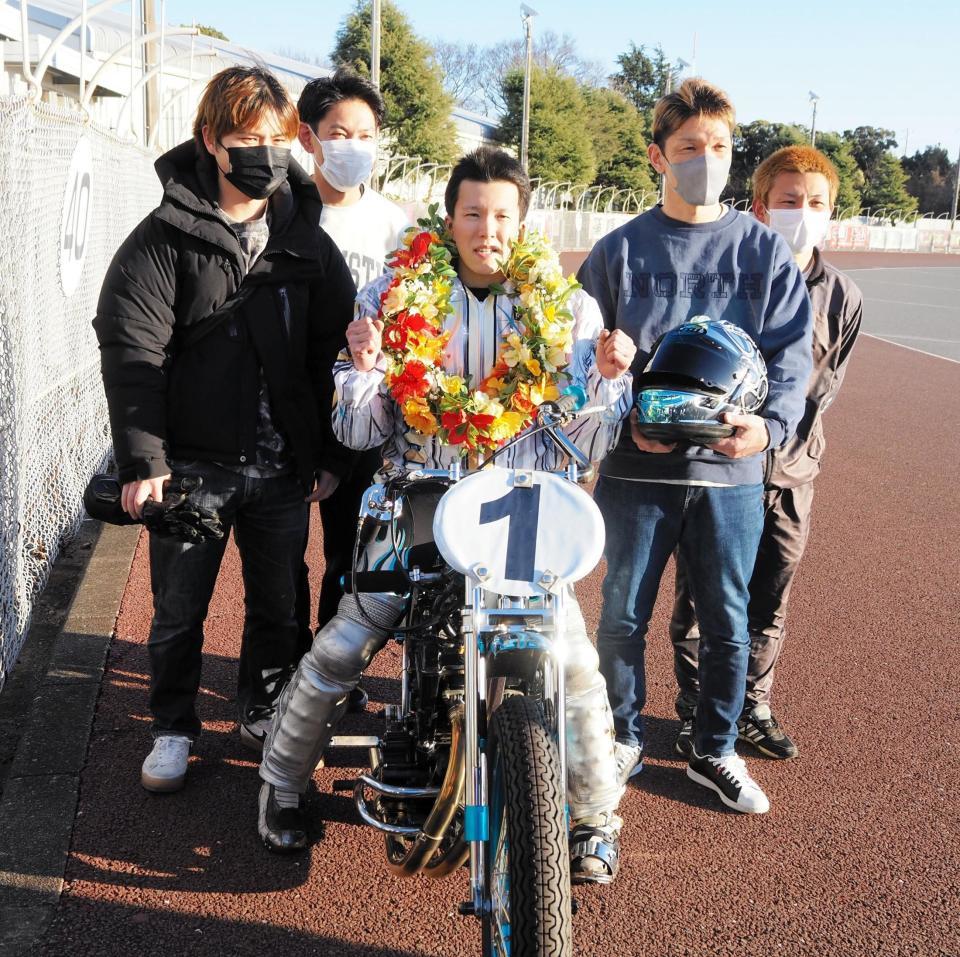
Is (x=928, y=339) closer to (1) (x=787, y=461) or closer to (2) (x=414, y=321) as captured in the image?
(1) (x=787, y=461)

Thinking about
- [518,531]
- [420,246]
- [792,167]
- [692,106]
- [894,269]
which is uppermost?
[692,106]

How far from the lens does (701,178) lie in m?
3.61

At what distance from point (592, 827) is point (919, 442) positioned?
28.0 feet

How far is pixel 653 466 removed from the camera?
3715mm

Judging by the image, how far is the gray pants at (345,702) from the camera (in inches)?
124

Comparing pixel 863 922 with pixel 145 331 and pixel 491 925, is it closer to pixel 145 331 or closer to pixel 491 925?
pixel 491 925

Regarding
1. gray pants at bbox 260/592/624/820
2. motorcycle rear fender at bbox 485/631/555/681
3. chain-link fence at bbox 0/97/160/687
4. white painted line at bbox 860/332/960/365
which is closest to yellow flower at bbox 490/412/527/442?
gray pants at bbox 260/592/624/820

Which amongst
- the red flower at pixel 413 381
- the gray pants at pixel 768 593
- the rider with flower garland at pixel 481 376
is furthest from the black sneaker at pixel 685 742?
the red flower at pixel 413 381

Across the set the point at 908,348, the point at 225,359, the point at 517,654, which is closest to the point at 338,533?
the point at 225,359

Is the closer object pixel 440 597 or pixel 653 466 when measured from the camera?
pixel 440 597

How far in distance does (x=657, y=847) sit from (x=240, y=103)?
2.70 metres

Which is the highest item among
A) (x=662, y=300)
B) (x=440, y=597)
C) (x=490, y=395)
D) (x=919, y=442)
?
(x=662, y=300)

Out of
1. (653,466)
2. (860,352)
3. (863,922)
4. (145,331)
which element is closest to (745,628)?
(653,466)

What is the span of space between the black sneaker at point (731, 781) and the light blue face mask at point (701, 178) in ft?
6.35
